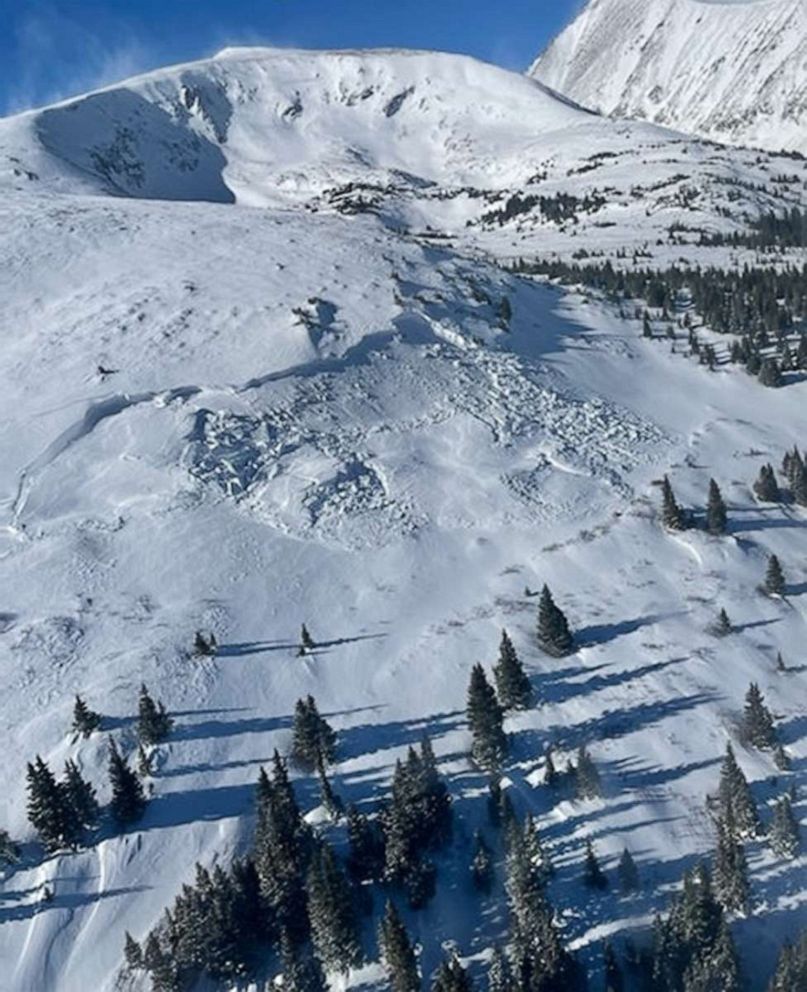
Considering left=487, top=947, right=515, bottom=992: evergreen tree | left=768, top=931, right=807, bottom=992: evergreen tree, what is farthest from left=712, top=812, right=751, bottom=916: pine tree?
left=487, top=947, right=515, bottom=992: evergreen tree

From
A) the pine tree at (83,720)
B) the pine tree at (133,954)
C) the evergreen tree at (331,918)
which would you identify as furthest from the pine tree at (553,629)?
the pine tree at (133,954)

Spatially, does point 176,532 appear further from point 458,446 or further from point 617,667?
point 617,667

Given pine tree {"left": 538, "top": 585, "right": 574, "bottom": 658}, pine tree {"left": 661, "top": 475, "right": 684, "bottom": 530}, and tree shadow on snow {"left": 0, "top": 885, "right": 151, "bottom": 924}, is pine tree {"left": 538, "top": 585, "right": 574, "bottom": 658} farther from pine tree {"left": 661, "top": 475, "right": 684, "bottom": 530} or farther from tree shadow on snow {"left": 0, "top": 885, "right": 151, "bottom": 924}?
tree shadow on snow {"left": 0, "top": 885, "right": 151, "bottom": 924}

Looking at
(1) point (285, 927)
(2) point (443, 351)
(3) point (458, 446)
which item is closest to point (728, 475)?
(3) point (458, 446)

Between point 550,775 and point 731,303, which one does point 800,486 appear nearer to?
point 550,775

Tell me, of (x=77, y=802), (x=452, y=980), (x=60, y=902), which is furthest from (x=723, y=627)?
(x=60, y=902)

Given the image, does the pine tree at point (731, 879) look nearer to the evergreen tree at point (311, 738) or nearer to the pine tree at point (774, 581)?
the evergreen tree at point (311, 738)
